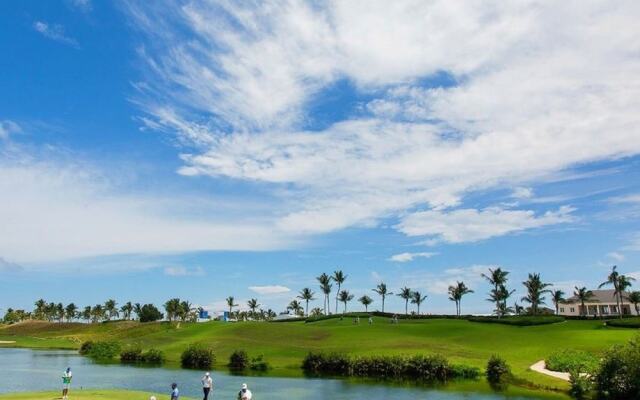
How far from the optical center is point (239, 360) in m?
95.8

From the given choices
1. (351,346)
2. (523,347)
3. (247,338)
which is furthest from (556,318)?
(247,338)

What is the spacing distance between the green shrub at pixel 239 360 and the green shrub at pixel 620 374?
56.1 m

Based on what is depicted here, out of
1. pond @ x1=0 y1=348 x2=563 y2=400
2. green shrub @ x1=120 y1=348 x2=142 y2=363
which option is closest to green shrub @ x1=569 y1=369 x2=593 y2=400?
pond @ x1=0 y1=348 x2=563 y2=400

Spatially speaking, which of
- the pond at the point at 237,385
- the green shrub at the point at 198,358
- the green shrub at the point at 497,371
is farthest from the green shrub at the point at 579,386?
the green shrub at the point at 198,358

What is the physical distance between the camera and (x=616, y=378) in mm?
55094

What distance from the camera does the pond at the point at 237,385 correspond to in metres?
60.5

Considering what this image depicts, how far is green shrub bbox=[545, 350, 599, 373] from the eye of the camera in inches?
2776

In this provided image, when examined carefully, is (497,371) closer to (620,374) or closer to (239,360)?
(620,374)

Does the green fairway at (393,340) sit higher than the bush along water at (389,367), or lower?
higher

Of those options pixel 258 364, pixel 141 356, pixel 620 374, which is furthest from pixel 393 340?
pixel 620 374

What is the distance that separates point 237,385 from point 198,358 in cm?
3014

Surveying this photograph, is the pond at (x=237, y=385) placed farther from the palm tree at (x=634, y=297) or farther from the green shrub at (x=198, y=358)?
the palm tree at (x=634, y=297)

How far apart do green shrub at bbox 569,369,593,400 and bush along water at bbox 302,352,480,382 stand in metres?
18.1

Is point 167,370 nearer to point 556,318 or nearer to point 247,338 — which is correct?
point 247,338
